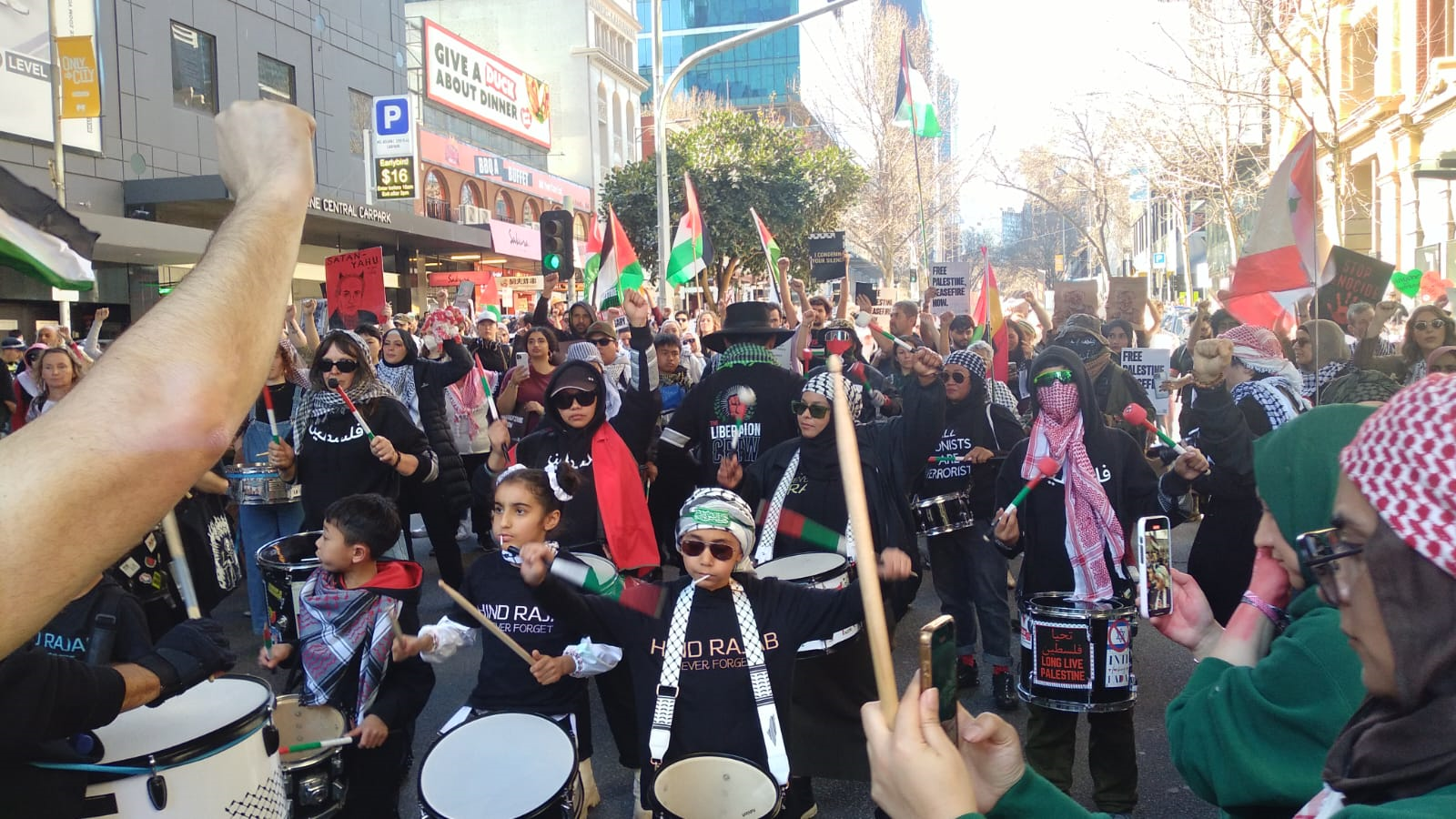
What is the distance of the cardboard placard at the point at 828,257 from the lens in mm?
15859

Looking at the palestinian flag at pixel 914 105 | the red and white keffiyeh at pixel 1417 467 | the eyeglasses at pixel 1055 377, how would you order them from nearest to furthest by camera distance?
the red and white keffiyeh at pixel 1417 467 < the eyeglasses at pixel 1055 377 < the palestinian flag at pixel 914 105

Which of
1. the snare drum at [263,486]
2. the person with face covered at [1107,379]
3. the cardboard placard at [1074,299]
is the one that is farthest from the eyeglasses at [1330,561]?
the cardboard placard at [1074,299]

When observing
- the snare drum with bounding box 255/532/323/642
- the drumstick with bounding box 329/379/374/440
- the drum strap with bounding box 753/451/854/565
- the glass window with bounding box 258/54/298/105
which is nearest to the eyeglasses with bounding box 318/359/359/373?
the drumstick with bounding box 329/379/374/440

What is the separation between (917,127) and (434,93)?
2097 centimetres

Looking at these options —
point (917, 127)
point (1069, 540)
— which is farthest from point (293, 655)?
point (917, 127)

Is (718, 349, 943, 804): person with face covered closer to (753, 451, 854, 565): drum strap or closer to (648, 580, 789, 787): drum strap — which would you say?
(753, 451, 854, 565): drum strap

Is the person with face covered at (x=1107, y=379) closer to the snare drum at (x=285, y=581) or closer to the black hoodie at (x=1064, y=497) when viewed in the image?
the black hoodie at (x=1064, y=497)

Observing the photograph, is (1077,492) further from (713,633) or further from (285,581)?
(285,581)

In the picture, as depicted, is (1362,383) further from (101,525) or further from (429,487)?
(101,525)

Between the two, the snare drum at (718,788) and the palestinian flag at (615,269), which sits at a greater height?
the palestinian flag at (615,269)

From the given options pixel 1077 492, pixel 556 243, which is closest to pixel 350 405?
pixel 1077 492

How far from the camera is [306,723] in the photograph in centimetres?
423

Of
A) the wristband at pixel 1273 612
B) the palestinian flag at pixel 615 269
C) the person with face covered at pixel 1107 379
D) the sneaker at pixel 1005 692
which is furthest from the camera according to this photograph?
the palestinian flag at pixel 615 269

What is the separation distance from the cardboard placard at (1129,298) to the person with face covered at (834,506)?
8242mm
